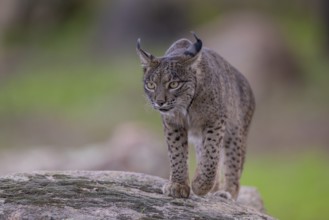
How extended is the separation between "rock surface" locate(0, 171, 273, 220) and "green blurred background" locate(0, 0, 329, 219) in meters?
1.05

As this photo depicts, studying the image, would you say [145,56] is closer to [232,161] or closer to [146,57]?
[146,57]

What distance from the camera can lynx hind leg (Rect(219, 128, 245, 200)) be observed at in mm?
11898

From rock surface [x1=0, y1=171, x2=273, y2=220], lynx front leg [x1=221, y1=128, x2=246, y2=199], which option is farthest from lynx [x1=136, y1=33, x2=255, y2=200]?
rock surface [x1=0, y1=171, x2=273, y2=220]

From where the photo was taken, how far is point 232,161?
1202 cm

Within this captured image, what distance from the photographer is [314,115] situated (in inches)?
1080

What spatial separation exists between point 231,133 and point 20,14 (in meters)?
30.5

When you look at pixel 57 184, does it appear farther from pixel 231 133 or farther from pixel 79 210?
pixel 231 133

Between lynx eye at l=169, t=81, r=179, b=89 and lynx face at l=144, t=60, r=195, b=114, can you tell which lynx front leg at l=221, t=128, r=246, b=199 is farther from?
lynx eye at l=169, t=81, r=179, b=89

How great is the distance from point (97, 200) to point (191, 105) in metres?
1.66

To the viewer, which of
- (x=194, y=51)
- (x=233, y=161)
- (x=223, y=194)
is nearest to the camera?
(x=194, y=51)

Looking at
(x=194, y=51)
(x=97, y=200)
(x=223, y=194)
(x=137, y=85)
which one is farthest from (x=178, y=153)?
(x=137, y=85)

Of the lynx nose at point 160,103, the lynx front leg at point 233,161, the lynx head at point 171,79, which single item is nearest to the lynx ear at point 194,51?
the lynx head at point 171,79

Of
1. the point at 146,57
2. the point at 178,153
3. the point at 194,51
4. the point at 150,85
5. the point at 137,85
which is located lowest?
the point at 178,153

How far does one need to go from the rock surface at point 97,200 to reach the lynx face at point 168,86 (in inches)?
32.1
